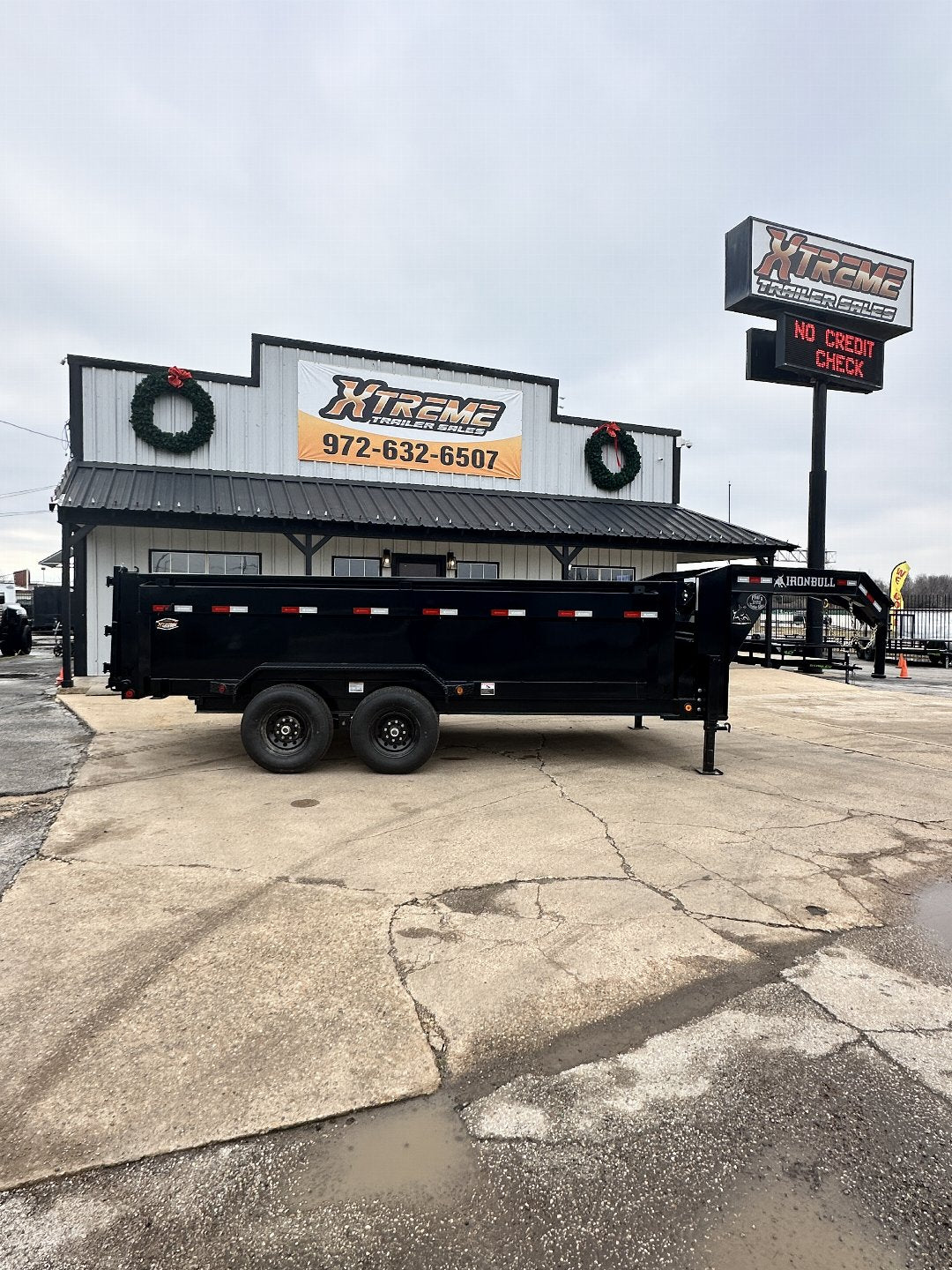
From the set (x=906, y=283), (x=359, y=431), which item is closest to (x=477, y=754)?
(x=359, y=431)

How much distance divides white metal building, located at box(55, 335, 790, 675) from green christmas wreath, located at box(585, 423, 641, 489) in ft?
0.63

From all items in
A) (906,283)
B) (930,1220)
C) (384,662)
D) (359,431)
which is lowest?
(930,1220)

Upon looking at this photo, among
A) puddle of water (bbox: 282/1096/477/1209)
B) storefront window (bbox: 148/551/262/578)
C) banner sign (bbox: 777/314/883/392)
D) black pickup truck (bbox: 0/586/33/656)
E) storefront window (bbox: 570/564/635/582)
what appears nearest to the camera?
puddle of water (bbox: 282/1096/477/1209)

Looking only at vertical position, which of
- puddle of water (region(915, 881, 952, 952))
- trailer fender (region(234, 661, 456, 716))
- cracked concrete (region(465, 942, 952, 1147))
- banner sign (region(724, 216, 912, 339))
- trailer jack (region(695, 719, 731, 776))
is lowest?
cracked concrete (region(465, 942, 952, 1147))

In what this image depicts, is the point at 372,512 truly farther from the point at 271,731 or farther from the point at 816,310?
the point at 816,310

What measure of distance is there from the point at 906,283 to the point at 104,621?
27.4m

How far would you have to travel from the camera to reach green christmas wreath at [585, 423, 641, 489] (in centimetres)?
2019

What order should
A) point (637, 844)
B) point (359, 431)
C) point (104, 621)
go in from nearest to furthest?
point (637, 844)
point (104, 621)
point (359, 431)

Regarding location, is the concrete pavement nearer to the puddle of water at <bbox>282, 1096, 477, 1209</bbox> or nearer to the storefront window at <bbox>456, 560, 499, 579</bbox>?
the puddle of water at <bbox>282, 1096, 477, 1209</bbox>

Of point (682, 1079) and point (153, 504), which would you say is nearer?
point (682, 1079)

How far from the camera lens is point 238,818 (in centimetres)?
578

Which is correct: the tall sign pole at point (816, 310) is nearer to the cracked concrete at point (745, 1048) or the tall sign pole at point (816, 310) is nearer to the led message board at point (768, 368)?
the led message board at point (768, 368)

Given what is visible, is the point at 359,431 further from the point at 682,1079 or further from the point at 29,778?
the point at 682,1079

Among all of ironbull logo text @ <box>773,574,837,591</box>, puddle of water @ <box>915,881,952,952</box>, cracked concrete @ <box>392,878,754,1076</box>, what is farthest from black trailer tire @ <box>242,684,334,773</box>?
ironbull logo text @ <box>773,574,837,591</box>
